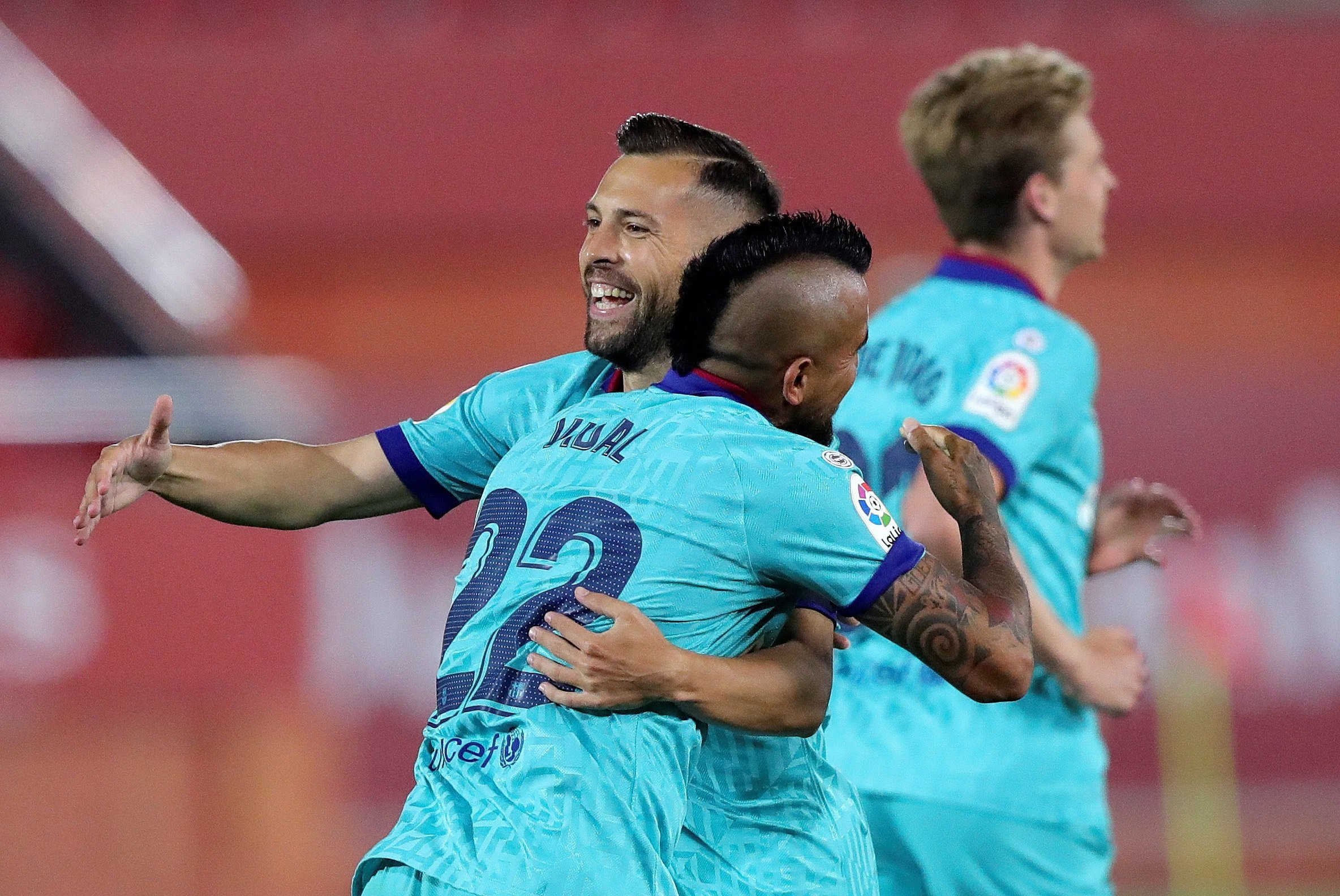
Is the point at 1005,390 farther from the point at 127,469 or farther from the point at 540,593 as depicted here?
the point at 127,469

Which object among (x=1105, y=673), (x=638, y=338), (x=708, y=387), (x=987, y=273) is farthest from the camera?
(x=987, y=273)

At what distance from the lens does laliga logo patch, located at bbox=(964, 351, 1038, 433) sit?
3.46m

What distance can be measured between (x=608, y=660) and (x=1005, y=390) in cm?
142

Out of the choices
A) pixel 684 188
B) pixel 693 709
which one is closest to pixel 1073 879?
pixel 693 709

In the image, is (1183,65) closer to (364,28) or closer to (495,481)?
(364,28)

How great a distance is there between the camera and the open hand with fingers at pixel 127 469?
2.77m

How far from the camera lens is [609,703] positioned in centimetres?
238

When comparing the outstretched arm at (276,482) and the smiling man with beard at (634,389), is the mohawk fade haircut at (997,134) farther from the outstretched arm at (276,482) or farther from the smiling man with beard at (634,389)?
the outstretched arm at (276,482)

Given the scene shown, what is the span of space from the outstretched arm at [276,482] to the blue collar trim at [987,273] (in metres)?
1.37

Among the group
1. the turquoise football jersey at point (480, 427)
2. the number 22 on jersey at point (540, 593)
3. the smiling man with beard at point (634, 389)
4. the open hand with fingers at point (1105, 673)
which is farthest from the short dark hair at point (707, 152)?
the open hand with fingers at point (1105, 673)

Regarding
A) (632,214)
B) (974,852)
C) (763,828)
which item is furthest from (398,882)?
(974,852)

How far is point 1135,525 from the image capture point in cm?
389

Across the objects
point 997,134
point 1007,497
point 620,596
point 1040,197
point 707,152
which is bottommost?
point 620,596

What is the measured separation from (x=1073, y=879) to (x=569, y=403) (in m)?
1.45
